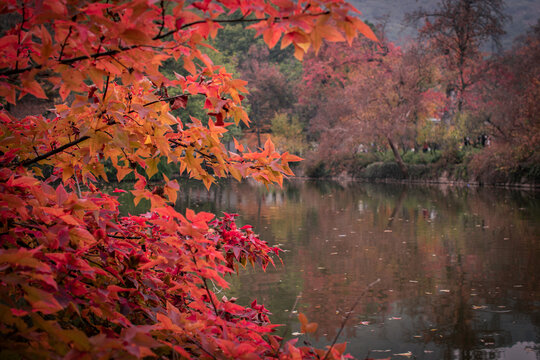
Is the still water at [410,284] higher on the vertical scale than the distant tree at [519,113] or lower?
lower

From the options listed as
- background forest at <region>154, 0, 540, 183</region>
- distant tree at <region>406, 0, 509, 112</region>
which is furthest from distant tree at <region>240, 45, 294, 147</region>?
distant tree at <region>406, 0, 509, 112</region>

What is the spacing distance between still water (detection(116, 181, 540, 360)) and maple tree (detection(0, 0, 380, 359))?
51 cm

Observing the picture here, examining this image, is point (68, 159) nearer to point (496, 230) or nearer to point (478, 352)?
point (478, 352)

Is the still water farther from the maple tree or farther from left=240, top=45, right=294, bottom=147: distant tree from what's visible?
left=240, top=45, right=294, bottom=147: distant tree

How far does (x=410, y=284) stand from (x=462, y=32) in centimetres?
3491

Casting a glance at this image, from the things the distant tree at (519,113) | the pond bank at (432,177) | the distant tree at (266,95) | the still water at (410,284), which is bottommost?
the still water at (410,284)

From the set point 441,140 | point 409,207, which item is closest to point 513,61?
point 441,140

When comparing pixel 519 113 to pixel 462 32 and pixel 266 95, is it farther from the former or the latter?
pixel 266 95

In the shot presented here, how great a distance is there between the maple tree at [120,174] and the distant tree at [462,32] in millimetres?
38046

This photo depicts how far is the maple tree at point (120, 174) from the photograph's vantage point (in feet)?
5.24

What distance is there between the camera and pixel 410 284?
7.26m

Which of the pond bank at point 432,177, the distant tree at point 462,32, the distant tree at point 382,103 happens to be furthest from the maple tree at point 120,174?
the distant tree at point 462,32

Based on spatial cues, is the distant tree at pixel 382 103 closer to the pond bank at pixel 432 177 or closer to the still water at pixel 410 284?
the pond bank at pixel 432 177

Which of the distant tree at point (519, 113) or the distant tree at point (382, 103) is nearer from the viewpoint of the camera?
the distant tree at point (519, 113)
